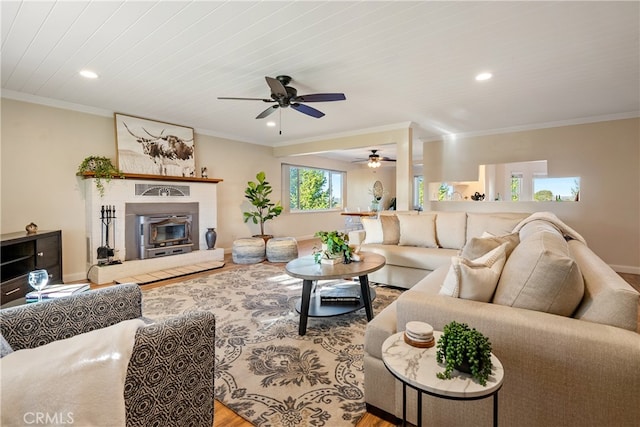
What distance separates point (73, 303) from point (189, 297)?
217 centimetres

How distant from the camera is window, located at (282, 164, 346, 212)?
8.04m

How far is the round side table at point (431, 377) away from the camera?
0.95 metres

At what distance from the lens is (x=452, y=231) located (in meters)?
3.92

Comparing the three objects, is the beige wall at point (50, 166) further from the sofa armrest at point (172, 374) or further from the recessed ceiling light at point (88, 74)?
the sofa armrest at point (172, 374)

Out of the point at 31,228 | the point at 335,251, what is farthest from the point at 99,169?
the point at 335,251

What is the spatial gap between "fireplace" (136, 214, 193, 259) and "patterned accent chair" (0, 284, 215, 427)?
3.50 meters

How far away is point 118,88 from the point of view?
3557 mm

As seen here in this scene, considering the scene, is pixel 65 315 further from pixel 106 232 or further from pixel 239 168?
pixel 239 168

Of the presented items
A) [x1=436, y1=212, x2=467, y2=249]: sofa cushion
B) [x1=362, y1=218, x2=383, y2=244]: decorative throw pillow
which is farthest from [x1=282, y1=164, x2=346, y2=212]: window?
[x1=436, y1=212, x2=467, y2=249]: sofa cushion

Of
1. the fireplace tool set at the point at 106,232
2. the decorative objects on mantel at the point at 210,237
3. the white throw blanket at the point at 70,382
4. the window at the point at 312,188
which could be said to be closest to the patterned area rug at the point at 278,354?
the white throw blanket at the point at 70,382

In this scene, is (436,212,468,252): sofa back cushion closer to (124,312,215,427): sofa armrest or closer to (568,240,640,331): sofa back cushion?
(568,240,640,331): sofa back cushion

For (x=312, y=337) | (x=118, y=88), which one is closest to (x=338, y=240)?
(x=312, y=337)

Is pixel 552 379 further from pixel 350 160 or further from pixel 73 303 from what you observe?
pixel 350 160

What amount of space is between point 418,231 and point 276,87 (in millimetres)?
2631
